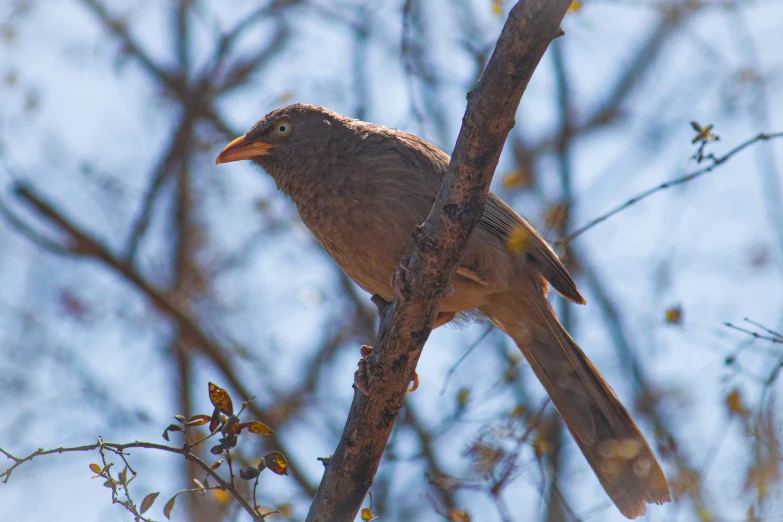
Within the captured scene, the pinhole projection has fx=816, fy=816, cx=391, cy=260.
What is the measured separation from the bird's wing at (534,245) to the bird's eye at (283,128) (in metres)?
1.47

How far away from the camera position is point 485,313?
5.30m

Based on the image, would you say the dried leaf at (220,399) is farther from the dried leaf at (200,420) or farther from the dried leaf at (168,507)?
the dried leaf at (168,507)

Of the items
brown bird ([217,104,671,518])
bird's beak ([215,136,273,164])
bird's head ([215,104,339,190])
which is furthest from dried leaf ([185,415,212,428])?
bird's beak ([215,136,273,164])

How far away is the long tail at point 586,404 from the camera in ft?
15.5

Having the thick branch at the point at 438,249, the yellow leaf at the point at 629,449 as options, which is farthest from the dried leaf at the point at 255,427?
the yellow leaf at the point at 629,449

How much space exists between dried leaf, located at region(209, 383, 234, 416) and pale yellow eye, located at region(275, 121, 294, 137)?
2.69 metres

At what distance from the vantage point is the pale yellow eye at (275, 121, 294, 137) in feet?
18.2

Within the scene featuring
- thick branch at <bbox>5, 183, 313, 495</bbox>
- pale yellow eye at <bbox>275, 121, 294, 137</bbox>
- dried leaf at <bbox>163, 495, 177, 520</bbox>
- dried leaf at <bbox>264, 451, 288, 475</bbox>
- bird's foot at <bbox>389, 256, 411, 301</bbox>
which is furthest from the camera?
thick branch at <bbox>5, 183, 313, 495</bbox>

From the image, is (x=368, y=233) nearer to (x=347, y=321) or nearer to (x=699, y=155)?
(x=699, y=155)

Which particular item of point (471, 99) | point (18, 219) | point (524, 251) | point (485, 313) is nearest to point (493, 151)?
point (471, 99)

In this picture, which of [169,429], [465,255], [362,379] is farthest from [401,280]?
[169,429]

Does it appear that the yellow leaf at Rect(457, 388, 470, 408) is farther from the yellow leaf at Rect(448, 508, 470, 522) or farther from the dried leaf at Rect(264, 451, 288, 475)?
the dried leaf at Rect(264, 451, 288, 475)

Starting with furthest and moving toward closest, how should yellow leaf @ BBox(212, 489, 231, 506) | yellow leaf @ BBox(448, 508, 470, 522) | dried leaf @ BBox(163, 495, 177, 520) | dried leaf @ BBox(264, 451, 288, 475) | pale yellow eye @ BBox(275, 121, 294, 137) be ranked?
pale yellow eye @ BBox(275, 121, 294, 137)
yellow leaf @ BBox(212, 489, 231, 506)
yellow leaf @ BBox(448, 508, 470, 522)
dried leaf @ BBox(264, 451, 288, 475)
dried leaf @ BBox(163, 495, 177, 520)

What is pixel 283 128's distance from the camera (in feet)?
18.4
